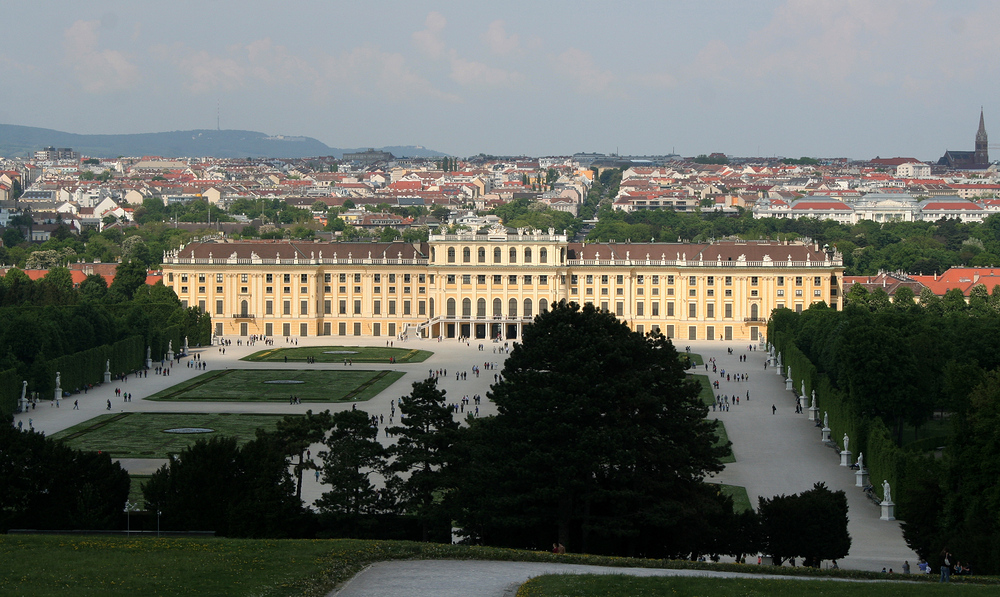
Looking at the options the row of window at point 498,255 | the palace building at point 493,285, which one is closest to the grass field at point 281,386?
the palace building at point 493,285

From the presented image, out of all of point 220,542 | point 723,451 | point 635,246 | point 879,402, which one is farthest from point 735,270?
point 220,542

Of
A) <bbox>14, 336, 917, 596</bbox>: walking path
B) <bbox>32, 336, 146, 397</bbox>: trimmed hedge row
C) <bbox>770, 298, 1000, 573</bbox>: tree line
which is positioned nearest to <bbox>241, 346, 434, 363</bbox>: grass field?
<bbox>14, 336, 917, 596</bbox>: walking path

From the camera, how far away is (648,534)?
118 ft

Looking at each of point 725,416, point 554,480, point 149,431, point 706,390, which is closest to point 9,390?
point 149,431

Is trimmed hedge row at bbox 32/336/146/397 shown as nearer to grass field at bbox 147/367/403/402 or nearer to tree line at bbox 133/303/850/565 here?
grass field at bbox 147/367/403/402

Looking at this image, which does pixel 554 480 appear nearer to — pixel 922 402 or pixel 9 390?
pixel 922 402

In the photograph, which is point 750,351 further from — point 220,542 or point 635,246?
point 220,542

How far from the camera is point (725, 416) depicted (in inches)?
2506

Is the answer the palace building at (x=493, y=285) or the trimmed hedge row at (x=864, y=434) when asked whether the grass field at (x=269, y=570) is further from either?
A: the palace building at (x=493, y=285)

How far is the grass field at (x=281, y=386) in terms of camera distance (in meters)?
67.9

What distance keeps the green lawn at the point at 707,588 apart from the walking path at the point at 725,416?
3.85 ft

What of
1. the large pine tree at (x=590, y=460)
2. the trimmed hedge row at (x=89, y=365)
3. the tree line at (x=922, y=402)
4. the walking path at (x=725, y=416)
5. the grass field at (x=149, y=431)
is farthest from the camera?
the trimmed hedge row at (x=89, y=365)

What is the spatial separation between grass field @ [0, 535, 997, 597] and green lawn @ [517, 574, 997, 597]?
2 centimetres

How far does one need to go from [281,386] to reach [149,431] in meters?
14.8
